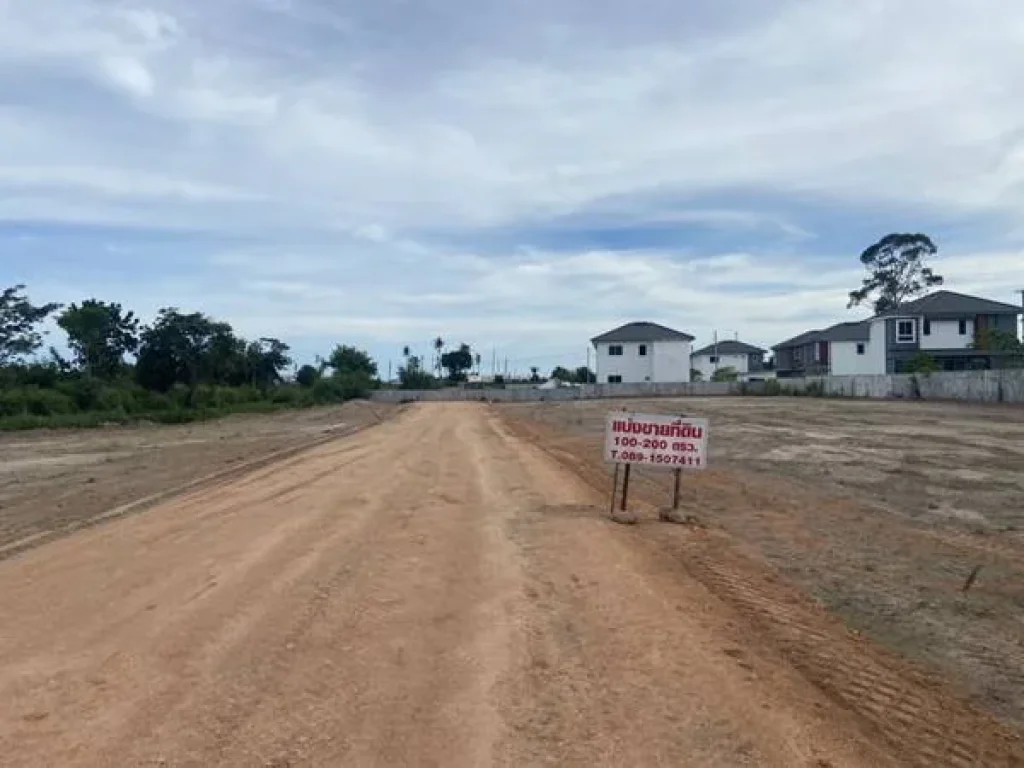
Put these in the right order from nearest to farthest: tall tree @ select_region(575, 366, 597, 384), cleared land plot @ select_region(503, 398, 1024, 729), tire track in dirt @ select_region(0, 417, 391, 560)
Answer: cleared land plot @ select_region(503, 398, 1024, 729)
tire track in dirt @ select_region(0, 417, 391, 560)
tall tree @ select_region(575, 366, 597, 384)

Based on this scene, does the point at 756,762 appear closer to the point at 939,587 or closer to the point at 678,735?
the point at 678,735

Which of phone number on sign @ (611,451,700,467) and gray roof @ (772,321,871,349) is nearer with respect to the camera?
phone number on sign @ (611,451,700,467)

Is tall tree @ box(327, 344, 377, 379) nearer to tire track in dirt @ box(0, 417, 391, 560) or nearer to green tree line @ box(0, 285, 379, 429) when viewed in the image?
green tree line @ box(0, 285, 379, 429)

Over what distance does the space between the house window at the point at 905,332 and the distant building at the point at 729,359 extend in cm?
4311

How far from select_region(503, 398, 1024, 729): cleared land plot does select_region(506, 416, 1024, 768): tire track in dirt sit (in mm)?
248

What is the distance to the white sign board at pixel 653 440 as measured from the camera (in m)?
11.9

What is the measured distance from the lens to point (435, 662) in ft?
19.7

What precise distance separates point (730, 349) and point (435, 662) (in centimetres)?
12210

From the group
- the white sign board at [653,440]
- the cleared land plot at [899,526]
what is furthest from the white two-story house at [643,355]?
the white sign board at [653,440]

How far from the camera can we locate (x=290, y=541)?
414 inches

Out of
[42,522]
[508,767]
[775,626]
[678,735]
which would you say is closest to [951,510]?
[775,626]

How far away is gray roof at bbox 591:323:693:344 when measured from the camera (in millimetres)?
91375

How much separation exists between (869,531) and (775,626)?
4.71m

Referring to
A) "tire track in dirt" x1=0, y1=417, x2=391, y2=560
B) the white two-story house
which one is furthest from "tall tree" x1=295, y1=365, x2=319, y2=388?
"tire track in dirt" x1=0, y1=417, x2=391, y2=560
